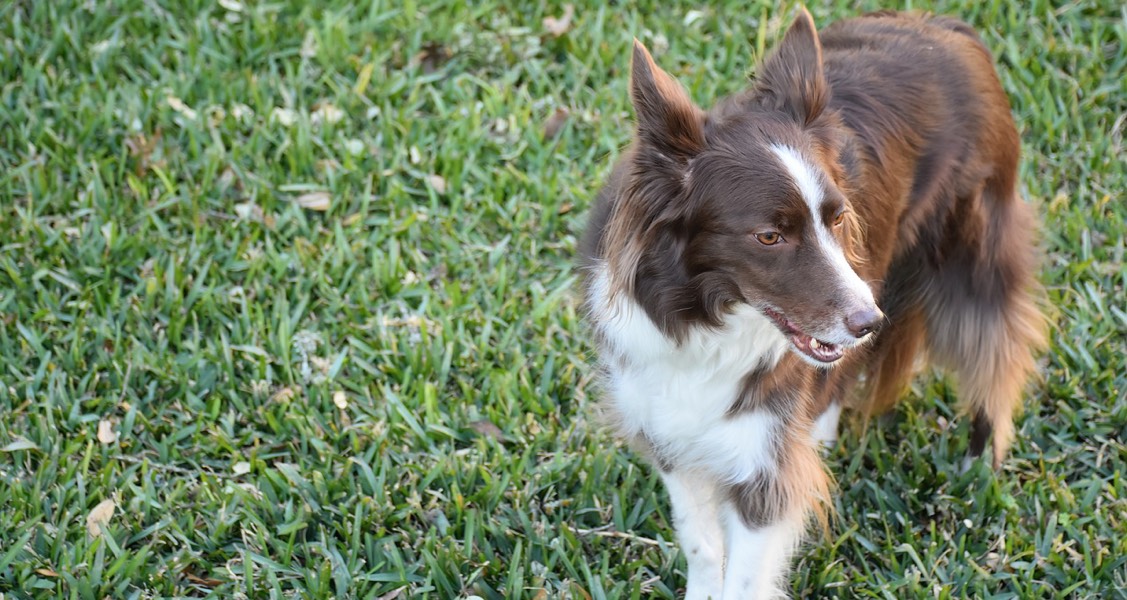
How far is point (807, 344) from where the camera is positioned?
2781 mm

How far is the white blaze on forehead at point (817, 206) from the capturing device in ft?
8.66

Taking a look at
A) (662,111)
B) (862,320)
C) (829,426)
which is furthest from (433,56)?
(862,320)

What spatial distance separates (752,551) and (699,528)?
216 mm

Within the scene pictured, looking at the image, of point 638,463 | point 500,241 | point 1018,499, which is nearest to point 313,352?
point 500,241

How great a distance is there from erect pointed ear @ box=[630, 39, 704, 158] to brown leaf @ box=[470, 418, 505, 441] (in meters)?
1.66

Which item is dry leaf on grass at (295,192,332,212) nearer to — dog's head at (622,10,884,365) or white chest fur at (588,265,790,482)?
white chest fur at (588,265,790,482)

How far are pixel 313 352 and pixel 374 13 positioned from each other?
2.33 m

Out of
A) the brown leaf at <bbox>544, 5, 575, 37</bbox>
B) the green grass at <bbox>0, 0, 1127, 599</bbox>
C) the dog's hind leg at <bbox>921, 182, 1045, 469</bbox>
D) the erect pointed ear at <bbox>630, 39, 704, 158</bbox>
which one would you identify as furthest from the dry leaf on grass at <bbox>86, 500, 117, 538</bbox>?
the brown leaf at <bbox>544, 5, 575, 37</bbox>

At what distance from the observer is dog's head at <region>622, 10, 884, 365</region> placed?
2652mm

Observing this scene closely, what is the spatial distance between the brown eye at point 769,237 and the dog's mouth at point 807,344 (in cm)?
18

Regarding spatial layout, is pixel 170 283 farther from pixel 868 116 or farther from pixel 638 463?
pixel 868 116

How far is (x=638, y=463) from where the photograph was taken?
3928 mm

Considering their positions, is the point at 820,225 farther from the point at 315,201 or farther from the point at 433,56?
the point at 433,56

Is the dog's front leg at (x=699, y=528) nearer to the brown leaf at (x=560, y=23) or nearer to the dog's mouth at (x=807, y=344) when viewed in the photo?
the dog's mouth at (x=807, y=344)
